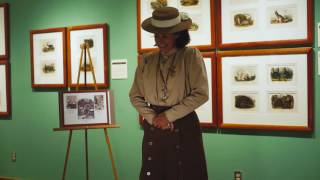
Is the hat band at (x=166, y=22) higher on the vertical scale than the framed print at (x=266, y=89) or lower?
higher

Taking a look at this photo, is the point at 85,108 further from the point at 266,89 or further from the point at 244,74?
the point at 266,89

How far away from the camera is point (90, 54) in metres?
3.49

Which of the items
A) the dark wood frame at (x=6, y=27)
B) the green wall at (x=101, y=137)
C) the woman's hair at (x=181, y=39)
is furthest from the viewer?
the dark wood frame at (x=6, y=27)

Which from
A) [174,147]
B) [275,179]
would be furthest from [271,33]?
[174,147]

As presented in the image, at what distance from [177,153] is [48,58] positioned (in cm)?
230

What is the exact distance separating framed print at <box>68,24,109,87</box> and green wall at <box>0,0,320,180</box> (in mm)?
81

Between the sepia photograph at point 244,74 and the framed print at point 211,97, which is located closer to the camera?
the sepia photograph at point 244,74

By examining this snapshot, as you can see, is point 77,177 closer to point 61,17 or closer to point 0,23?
point 61,17

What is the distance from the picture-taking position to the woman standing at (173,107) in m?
1.98

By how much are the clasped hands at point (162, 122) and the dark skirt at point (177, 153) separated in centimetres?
3

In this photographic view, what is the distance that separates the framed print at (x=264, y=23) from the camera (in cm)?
267

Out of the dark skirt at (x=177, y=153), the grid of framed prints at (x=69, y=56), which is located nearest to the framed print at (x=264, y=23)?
the dark skirt at (x=177, y=153)

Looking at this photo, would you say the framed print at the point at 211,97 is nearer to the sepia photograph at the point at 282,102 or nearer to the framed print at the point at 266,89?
the framed print at the point at 266,89

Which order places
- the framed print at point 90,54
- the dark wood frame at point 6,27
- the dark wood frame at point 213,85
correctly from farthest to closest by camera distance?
the dark wood frame at point 6,27
the framed print at point 90,54
the dark wood frame at point 213,85
